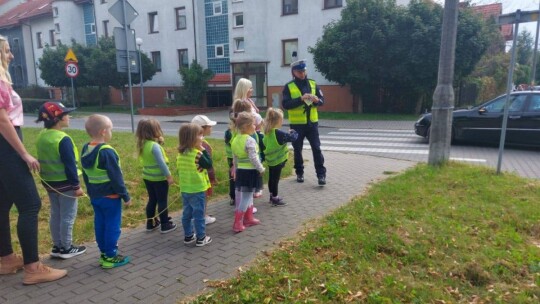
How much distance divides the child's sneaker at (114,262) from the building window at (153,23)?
3313cm

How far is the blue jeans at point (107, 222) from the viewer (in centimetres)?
397

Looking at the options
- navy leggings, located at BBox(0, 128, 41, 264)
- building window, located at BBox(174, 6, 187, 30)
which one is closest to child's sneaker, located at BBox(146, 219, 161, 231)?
navy leggings, located at BBox(0, 128, 41, 264)

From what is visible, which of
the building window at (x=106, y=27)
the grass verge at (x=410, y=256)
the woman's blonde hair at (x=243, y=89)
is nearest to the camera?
the grass verge at (x=410, y=256)

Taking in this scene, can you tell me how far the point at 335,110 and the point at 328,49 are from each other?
5303 mm

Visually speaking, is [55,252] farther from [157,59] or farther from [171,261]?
[157,59]

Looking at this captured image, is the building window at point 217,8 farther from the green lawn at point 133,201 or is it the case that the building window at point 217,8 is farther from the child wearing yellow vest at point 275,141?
the child wearing yellow vest at point 275,141

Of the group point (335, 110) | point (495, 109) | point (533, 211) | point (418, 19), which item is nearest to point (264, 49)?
point (335, 110)

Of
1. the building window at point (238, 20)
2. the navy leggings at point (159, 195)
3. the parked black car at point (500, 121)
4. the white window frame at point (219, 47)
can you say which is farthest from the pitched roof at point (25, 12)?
the navy leggings at point (159, 195)

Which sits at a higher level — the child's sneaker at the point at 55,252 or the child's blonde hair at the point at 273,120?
the child's blonde hair at the point at 273,120

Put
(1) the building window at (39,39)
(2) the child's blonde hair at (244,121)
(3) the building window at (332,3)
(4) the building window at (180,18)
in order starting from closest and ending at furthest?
(2) the child's blonde hair at (244,121) → (3) the building window at (332,3) → (4) the building window at (180,18) → (1) the building window at (39,39)

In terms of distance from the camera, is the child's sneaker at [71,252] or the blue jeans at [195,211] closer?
the child's sneaker at [71,252]

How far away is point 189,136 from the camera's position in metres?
4.39

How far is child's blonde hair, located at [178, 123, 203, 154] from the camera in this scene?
439 cm

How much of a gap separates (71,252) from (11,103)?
168 cm
